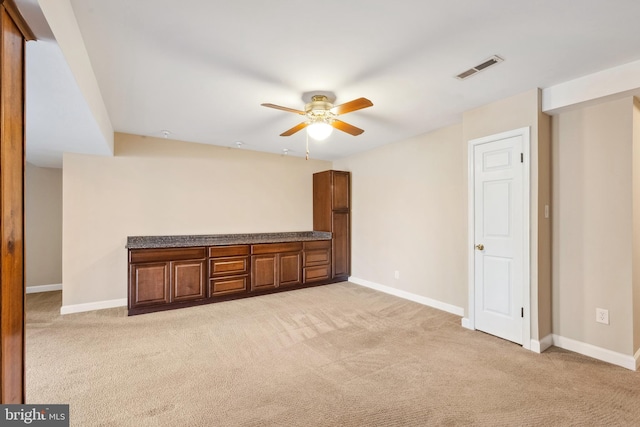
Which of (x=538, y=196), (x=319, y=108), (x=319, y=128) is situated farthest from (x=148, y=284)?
(x=538, y=196)

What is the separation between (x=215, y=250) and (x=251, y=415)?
9.12 ft

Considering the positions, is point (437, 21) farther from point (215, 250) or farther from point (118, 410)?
point (215, 250)

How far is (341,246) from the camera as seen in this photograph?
5570 mm

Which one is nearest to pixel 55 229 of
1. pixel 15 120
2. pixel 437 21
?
pixel 15 120

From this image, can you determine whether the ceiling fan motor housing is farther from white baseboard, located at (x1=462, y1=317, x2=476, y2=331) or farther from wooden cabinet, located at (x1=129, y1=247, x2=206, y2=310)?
white baseboard, located at (x1=462, y1=317, x2=476, y2=331)

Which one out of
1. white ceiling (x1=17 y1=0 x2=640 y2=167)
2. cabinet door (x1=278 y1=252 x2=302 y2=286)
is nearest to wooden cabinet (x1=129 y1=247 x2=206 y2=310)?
cabinet door (x1=278 y1=252 x2=302 y2=286)

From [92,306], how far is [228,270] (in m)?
1.82

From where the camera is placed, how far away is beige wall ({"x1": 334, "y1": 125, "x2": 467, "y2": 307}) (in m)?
3.81

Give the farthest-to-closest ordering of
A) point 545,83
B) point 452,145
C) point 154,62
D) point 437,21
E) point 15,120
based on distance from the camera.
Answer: point 452,145, point 545,83, point 154,62, point 437,21, point 15,120

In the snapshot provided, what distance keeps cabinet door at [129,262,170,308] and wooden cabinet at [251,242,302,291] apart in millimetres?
1242

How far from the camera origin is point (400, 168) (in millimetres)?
4641

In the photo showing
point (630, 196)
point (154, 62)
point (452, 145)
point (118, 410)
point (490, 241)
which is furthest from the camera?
point (452, 145)

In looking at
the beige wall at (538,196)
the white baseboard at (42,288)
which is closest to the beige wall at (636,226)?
the beige wall at (538,196)

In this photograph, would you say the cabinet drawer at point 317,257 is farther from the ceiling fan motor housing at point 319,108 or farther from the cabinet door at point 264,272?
the ceiling fan motor housing at point 319,108
